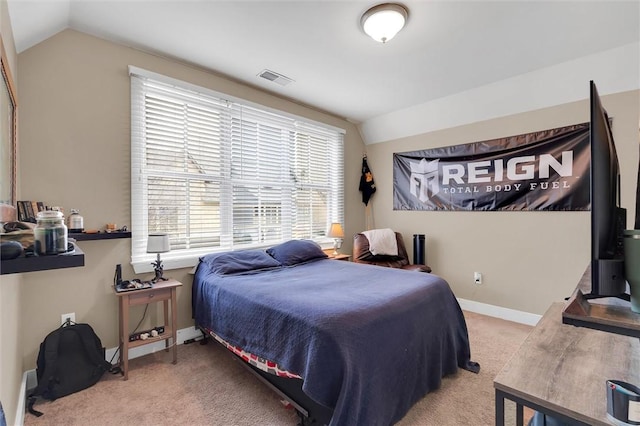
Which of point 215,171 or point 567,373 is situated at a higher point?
point 215,171

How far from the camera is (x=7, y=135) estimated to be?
5.04 feet

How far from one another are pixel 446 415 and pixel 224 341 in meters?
1.64

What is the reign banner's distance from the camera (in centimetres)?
303

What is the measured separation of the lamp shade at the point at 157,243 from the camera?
8.14ft

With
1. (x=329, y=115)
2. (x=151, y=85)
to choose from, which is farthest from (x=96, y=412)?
(x=329, y=115)

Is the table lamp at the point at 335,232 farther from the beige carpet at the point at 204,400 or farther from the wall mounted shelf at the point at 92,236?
the wall mounted shelf at the point at 92,236

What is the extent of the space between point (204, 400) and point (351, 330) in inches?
48.5

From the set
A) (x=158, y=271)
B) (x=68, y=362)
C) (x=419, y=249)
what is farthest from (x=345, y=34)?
(x=68, y=362)

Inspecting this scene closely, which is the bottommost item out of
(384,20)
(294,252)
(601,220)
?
(294,252)

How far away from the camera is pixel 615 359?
111 cm

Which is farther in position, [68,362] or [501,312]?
[501,312]

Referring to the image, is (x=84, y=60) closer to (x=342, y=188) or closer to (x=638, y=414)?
(x=342, y=188)

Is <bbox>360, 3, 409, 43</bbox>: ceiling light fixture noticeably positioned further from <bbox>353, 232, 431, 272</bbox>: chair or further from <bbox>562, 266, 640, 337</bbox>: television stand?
<bbox>353, 232, 431, 272</bbox>: chair

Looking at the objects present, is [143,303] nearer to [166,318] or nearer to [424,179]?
[166,318]
